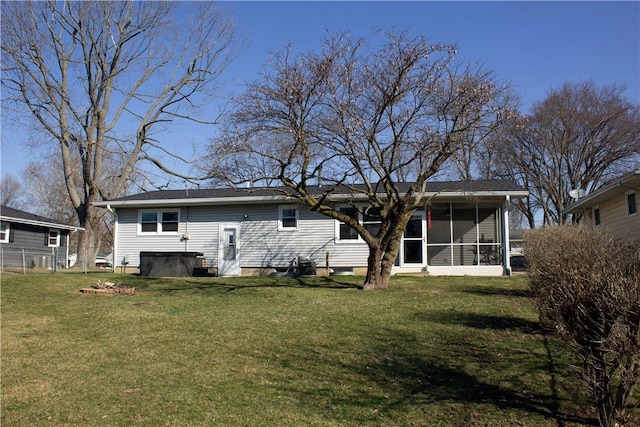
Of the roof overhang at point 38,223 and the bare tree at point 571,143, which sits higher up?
the bare tree at point 571,143

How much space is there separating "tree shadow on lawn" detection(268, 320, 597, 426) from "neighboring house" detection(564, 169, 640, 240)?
28.1 ft

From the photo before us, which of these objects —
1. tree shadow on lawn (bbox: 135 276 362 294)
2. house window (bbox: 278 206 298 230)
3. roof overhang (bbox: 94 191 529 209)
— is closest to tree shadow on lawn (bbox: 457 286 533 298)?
tree shadow on lawn (bbox: 135 276 362 294)

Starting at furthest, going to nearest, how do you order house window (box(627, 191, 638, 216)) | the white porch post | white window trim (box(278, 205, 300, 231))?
white window trim (box(278, 205, 300, 231)), the white porch post, house window (box(627, 191, 638, 216))

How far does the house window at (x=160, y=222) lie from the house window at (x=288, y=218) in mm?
4351

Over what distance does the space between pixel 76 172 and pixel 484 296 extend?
36783mm

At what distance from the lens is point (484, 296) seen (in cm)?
1236

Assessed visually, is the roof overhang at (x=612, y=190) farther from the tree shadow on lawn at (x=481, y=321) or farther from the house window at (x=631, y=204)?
the tree shadow on lawn at (x=481, y=321)

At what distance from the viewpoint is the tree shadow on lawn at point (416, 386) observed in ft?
17.3

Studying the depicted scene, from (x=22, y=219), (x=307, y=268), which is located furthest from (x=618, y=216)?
(x=22, y=219)

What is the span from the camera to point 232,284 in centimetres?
1579

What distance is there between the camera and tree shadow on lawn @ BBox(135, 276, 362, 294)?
14.5m

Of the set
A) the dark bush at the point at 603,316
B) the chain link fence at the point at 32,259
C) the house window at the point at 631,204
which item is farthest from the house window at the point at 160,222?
the dark bush at the point at 603,316

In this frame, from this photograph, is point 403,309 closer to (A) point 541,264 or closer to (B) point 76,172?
(A) point 541,264

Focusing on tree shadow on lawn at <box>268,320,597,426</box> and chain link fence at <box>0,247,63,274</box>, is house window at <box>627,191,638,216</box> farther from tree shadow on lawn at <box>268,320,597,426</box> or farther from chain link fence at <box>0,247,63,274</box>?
chain link fence at <box>0,247,63,274</box>
